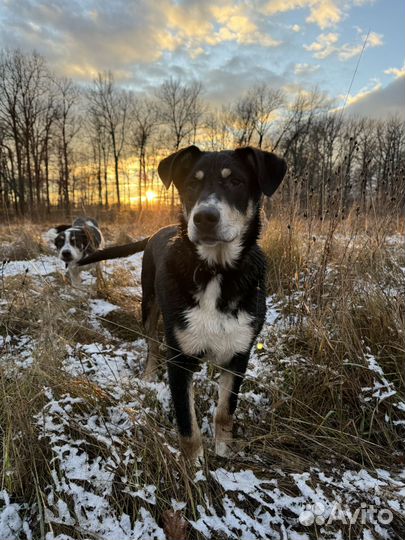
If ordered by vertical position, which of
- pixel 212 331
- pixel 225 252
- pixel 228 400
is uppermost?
pixel 225 252

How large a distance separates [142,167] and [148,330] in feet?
116

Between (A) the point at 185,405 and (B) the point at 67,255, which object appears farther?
(B) the point at 67,255

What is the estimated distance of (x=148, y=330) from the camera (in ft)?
11.5

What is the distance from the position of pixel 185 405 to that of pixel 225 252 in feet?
3.52

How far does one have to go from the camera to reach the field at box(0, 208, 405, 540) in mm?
1617

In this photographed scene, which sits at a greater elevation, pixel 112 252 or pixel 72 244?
pixel 112 252

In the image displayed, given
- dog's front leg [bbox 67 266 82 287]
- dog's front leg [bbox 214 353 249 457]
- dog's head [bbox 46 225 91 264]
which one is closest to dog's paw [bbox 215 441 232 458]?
dog's front leg [bbox 214 353 249 457]

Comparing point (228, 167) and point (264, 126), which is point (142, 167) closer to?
point (264, 126)

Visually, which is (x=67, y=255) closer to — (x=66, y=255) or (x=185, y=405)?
(x=66, y=255)

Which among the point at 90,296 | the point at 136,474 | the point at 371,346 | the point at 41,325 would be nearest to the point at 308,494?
the point at 136,474

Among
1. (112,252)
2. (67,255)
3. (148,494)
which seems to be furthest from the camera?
(67,255)

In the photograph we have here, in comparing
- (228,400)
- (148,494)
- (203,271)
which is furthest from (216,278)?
(148,494)

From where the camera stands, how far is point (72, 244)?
21.8 ft

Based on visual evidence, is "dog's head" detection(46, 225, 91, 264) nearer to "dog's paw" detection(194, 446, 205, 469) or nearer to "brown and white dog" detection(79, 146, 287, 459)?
"brown and white dog" detection(79, 146, 287, 459)
